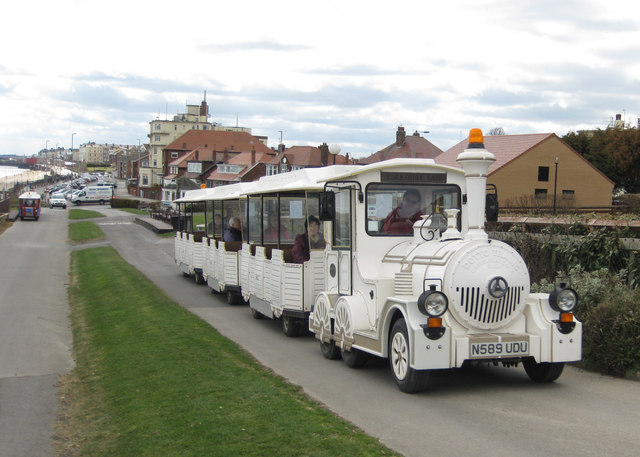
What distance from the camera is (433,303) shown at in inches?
318

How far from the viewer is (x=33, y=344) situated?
1416cm

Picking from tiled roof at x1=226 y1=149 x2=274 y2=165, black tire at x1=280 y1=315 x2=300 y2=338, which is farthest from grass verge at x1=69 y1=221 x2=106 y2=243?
tiled roof at x1=226 y1=149 x2=274 y2=165

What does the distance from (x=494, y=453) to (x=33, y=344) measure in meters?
10.5

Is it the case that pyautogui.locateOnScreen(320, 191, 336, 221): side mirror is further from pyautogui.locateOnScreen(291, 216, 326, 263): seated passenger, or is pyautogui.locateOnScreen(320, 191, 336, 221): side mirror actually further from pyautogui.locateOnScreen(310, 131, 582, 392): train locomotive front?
pyautogui.locateOnScreen(291, 216, 326, 263): seated passenger

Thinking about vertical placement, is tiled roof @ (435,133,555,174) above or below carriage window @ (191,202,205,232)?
above

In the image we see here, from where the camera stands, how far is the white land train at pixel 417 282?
8.36 metres

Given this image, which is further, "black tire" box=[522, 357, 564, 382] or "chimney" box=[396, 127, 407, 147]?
"chimney" box=[396, 127, 407, 147]

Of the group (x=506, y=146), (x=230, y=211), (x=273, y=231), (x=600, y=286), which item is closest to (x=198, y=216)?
(x=230, y=211)

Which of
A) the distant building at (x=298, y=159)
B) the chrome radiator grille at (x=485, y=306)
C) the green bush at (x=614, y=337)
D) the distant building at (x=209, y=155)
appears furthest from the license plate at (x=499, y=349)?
the distant building at (x=209, y=155)

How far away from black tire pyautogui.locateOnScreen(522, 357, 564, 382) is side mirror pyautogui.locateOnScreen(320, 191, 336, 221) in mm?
3038

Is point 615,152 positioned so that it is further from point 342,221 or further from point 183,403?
point 183,403

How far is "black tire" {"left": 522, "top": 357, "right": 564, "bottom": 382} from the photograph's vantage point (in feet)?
29.1

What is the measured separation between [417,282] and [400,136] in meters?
56.3

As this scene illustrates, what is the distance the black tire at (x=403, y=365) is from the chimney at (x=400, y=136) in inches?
→ 2204
